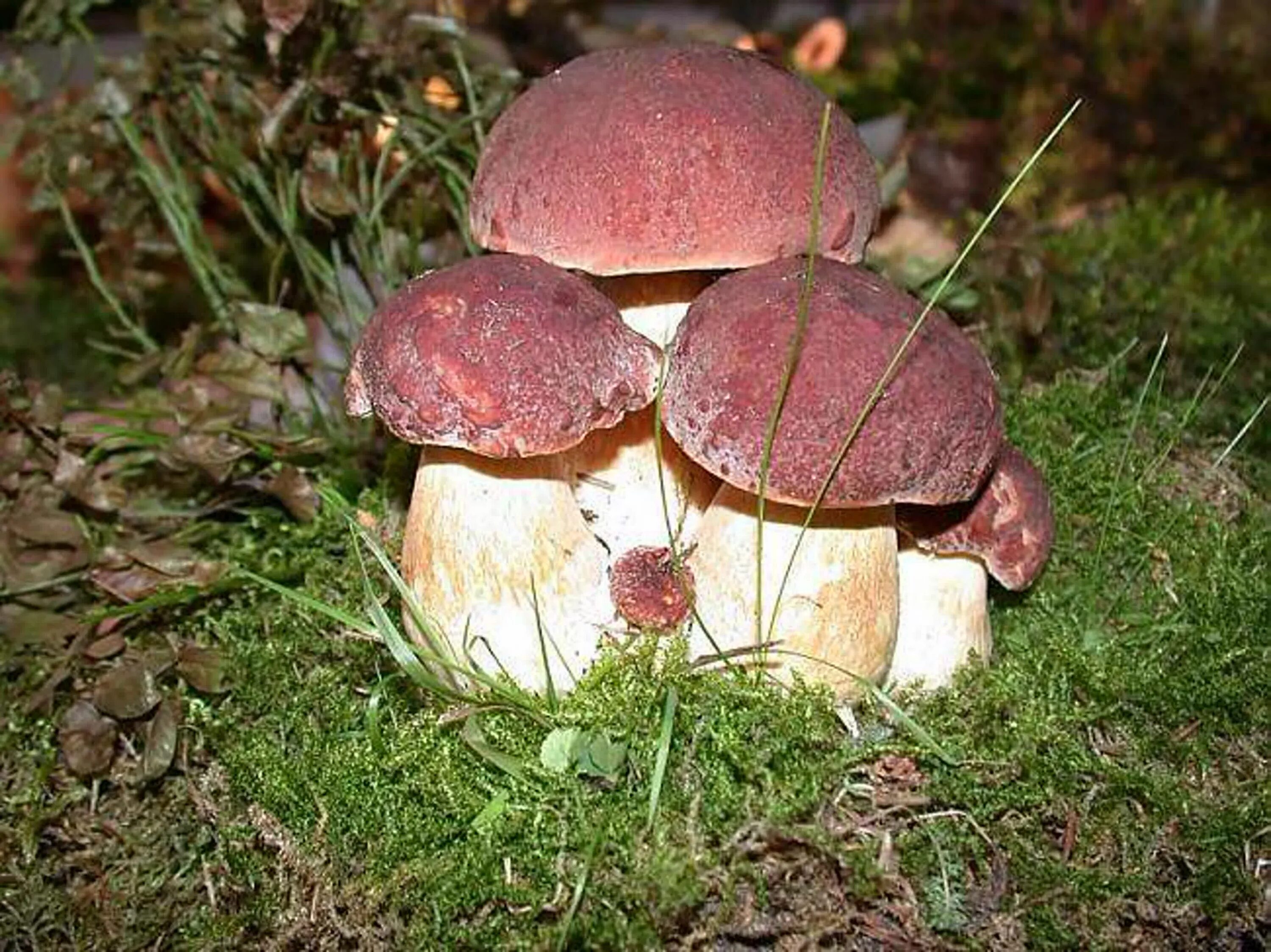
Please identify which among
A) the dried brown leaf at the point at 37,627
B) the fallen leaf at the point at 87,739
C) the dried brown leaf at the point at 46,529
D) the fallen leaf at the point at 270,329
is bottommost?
the dried brown leaf at the point at 37,627

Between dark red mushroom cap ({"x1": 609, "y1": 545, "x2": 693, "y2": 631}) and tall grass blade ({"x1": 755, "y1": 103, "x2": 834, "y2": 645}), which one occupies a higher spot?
tall grass blade ({"x1": 755, "y1": 103, "x2": 834, "y2": 645})

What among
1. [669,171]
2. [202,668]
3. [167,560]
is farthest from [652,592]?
[167,560]

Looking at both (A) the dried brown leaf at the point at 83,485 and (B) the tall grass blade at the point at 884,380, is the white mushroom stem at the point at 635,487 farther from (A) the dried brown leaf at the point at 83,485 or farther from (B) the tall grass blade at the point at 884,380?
(A) the dried brown leaf at the point at 83,485

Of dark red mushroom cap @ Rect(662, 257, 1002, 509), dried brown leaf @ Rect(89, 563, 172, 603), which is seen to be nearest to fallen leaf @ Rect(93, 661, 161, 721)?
dried brown leaf @ Rect(89, 563, 172, 603)

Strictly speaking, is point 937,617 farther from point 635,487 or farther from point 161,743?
point 161,743

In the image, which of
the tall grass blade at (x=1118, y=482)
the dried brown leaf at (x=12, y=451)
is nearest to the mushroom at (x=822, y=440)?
the tall grass blade at (x=1118, y=482)

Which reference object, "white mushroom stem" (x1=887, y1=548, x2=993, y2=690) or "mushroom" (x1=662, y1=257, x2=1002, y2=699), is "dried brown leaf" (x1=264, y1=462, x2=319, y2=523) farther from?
"white mushroom stem" (x1=887, y1=548, x2=993, y2=690)

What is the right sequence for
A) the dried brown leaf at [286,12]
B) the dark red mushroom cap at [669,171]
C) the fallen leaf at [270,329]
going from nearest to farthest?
1. the dark red mushroom cap at [669,171]
2. the dried brown leaf at [286,12]
3. the fallen leaf at [270,329]

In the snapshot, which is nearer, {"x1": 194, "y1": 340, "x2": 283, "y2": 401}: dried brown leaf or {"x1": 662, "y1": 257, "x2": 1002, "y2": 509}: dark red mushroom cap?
{"x1": 662, "y1": 257, "x2": 1002, "y2": 509}: dark red mushroom cap
